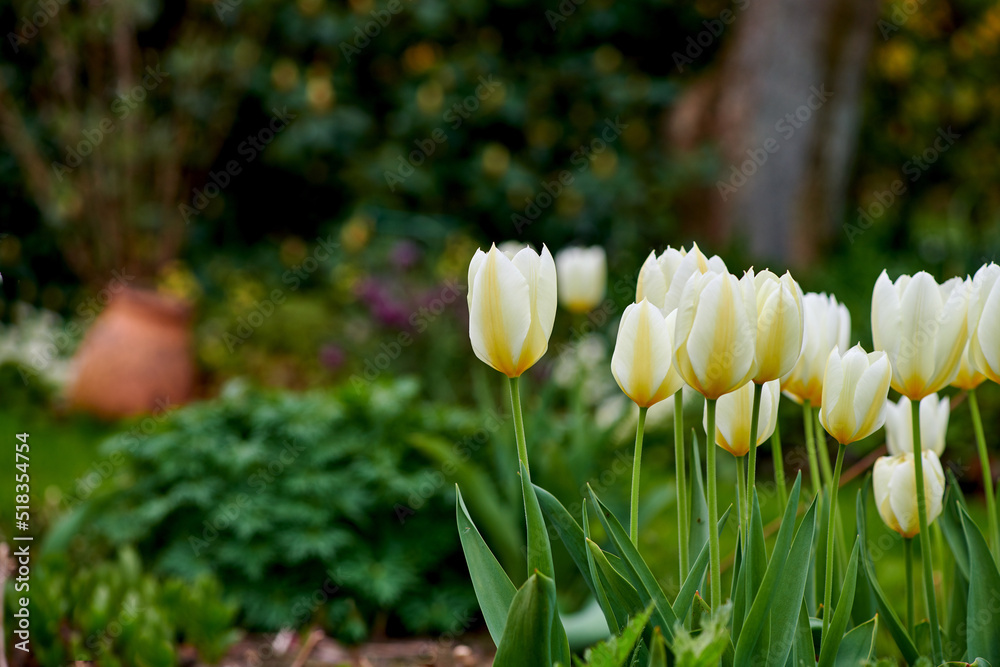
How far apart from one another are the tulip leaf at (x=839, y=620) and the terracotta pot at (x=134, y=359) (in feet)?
14.3

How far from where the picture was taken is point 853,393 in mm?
968

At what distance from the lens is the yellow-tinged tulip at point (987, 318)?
995 millimetres

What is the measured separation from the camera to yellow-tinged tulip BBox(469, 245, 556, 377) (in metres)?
0.94

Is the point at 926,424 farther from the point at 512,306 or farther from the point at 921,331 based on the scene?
the point at 512,306

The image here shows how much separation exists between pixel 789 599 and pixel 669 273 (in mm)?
385

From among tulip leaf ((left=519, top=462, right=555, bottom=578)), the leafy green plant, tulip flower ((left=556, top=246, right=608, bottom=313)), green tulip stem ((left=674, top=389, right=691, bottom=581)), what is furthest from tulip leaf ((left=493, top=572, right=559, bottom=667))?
tulip flower ((left=556, top=246, right=608, bottom=313))

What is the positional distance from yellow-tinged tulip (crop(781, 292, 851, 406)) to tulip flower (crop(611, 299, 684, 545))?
7.5 inches

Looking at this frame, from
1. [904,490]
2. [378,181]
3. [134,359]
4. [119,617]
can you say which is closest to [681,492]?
[904,490]

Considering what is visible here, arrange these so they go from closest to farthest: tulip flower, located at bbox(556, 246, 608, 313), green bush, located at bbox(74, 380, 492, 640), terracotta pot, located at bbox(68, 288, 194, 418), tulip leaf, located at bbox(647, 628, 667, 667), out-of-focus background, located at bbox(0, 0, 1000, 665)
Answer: tulip leaf, located at bbox(647, 628, 667, 667) → green bush, located at bbox(74, 380, 492, 640) → tulip flower, located at bbox(556, 246, 608, 313) → out-of-focus background, located at bbox(0, 0, 1000, 665) → terracotta pot, located at bbox(68, 288, 194, 418)

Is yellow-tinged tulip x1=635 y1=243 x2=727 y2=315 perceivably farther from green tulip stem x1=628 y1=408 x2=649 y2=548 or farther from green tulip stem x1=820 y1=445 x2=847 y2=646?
green tulip stem x1=820 y1=445 x2=847 y2=646

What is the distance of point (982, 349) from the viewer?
102 centimetres

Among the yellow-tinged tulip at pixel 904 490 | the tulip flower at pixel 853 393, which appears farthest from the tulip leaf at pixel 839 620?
the yellow-tinged tulip at pixel 904 490

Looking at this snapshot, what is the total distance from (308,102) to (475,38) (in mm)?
1248

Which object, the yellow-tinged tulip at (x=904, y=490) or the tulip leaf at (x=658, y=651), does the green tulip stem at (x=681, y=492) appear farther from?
the yellow-tinged tulip at (x=904, y=490)
